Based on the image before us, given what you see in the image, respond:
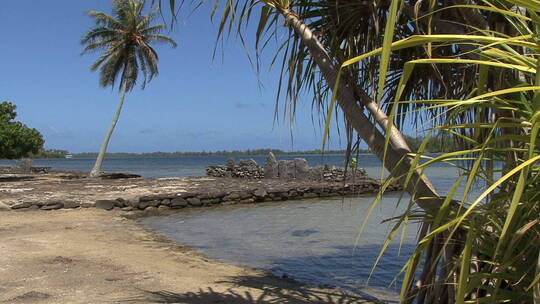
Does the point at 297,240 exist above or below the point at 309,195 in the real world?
below

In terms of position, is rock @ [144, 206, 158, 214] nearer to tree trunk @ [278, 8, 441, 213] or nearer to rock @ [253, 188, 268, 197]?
rock @ [253, 188, 268, 197]

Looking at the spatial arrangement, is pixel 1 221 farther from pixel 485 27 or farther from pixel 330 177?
pixel 330 177

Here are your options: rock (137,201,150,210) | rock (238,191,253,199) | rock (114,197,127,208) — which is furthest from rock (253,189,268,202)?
rock (114,197,127,208)

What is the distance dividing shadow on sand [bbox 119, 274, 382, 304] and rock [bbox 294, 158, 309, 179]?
18669 mm

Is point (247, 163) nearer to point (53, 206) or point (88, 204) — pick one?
point (88, 204)

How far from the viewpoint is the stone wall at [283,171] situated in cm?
2456

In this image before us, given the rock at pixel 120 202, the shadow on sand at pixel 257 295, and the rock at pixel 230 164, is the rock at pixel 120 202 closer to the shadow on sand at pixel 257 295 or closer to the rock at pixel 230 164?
the shadow on sand at pixel 257 295

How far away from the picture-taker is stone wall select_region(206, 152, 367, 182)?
24.6 m

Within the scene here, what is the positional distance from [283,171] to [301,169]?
1.17 m

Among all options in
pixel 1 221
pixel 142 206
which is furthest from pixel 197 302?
pixel 142 206

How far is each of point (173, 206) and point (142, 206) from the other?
121 centimetres

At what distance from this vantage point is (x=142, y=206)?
48.5 ft

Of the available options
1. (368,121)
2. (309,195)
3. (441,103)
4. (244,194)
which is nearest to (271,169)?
(309,195)

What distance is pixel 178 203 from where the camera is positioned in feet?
52.0
